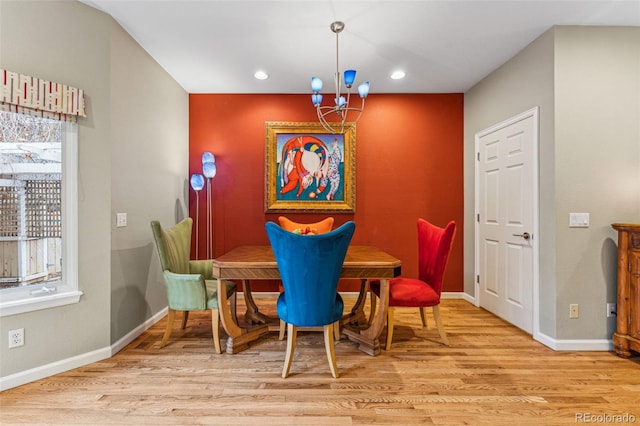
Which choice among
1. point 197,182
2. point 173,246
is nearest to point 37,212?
point 173,246

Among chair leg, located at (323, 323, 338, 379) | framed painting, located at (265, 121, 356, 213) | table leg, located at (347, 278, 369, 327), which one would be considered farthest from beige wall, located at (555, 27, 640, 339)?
framed painting, located at (265, 121, 356, 213)

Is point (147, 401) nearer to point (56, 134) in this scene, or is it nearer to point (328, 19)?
point (56, 134)

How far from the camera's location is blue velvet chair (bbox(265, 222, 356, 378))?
1890mm

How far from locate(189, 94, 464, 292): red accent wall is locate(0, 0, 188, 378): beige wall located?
97 centimetres

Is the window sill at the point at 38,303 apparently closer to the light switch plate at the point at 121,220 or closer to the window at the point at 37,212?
the window at the point at 37,212

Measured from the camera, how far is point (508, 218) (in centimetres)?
313

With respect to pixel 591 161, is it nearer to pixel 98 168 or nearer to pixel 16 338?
pixel 98 168

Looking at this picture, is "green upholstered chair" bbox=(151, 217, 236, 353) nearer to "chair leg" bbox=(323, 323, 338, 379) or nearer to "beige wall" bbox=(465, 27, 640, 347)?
"chair leg" bbox=(323, 323, 338, 379)

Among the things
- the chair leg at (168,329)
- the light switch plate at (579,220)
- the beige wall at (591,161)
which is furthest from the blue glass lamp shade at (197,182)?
the light switch plate at (579,220)

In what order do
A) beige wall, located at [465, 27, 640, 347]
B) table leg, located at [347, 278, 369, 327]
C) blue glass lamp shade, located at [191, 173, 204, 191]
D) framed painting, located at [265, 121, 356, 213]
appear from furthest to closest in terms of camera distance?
framed painting, located at [265, 121, 356, 213]
blue glass lamp shade, located at [191, 173, 204, 191]
table leg, located at [347, 278, 369, 327]
beige wall, located at [465, 27, 640, 347]

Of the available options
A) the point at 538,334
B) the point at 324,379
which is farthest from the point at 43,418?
the point at 538,334

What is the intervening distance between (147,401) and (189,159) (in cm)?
295

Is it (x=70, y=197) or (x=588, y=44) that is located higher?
(x=588, y=44)

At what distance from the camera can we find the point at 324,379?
2.07 m
